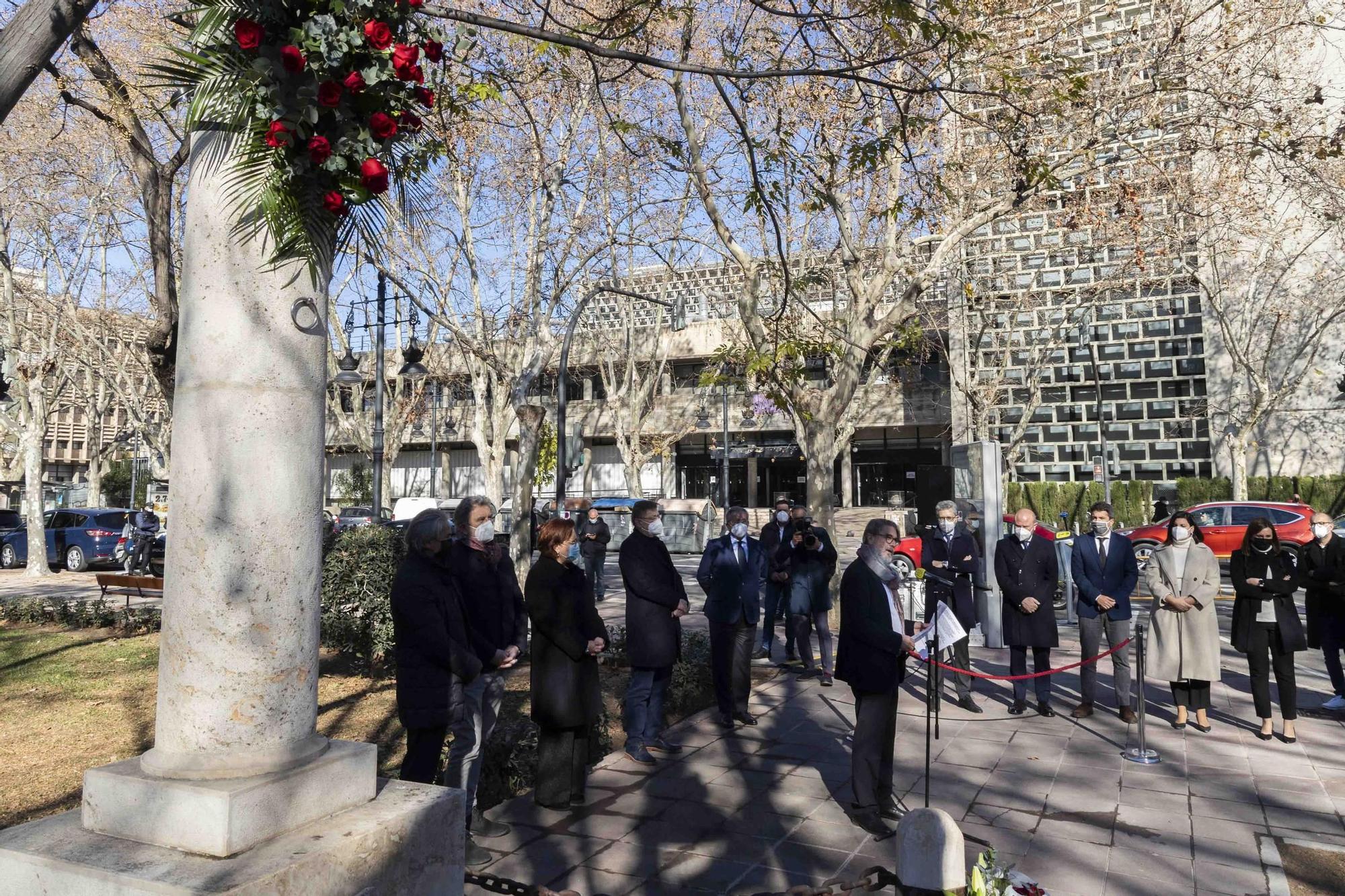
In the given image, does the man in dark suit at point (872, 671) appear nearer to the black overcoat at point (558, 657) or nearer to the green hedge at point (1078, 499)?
the black overcoat at point (558, 657)

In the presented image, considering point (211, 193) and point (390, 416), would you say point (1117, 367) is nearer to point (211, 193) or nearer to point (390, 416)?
point (390, 416)

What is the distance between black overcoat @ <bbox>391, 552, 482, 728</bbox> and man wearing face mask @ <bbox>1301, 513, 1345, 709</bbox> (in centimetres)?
748

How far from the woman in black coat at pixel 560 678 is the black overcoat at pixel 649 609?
3.25ft

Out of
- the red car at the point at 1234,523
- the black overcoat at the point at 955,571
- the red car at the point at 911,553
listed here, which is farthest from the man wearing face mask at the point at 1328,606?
the red car at the point at 1234,523

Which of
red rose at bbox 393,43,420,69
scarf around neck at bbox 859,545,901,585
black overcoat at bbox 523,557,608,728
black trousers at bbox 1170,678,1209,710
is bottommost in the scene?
black trousers at bbox 1170,678,1209,710

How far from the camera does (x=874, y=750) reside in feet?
18.8

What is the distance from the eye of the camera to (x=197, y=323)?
288cm

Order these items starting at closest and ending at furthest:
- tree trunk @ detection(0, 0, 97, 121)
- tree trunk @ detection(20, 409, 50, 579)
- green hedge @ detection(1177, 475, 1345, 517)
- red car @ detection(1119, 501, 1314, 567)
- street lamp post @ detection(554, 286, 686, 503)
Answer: tree trunk @ detection(0, 0, 97, 121), street lamp post @ detection(554, 286, 686, 503), tree trunk @ detection(20, 409, 50, 579), red car @ detection(1119, 501, 1314, 567), green hedge @ detection(1177, 475, 1345, 517)

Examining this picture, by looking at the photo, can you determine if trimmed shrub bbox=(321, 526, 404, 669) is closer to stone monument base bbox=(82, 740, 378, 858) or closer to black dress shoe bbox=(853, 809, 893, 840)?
black dress shoe bbox=(853, 809, 893, 840)

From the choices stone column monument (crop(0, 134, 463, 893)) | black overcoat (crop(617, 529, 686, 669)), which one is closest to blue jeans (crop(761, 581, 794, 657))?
black overcoat (crop(617, 529, 686, 669))

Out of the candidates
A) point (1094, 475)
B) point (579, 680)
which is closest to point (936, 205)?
point (579, 680)

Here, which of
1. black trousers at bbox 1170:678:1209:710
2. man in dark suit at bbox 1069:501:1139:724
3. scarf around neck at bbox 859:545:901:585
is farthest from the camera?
man in dark suit at bbox 1069:501:1139:724

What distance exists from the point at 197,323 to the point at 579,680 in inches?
140

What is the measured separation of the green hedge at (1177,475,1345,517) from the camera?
1268 inches
